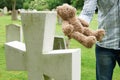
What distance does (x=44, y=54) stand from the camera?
2848 millimetres

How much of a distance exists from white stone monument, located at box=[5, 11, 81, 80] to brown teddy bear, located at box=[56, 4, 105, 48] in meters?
0.09

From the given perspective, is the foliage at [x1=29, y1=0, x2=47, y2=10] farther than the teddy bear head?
Yes

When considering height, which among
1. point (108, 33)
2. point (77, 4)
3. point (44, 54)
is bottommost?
point (44, 54)

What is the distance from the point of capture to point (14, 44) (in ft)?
10.8

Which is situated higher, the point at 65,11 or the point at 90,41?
the point at 65,11

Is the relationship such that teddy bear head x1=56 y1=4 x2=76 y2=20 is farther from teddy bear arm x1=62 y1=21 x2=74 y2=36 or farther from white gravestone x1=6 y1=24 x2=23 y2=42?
white gravestone x1=6 y1=24 x2=23 y2=42

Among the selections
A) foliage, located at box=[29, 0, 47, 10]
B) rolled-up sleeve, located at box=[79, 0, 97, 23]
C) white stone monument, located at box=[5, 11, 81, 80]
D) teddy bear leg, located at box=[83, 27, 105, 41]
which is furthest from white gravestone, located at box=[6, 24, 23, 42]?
foliage, located at box=[29, 0, 47, 10]

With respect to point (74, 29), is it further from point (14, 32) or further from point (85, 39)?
point (14, 32)

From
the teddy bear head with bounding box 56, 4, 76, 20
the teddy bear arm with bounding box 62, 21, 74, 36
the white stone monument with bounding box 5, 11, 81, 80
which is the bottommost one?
the white stone monument with bounding box 5, 11, 81, 80

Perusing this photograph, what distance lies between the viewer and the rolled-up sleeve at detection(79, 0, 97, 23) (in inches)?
121

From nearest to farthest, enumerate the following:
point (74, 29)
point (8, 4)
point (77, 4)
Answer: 1. point (74, 29)
2. point (77, 4)
3. point (8, 4)

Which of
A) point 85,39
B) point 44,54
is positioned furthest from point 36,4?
point 85,39

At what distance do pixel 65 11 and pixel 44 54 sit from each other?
0.39 metres

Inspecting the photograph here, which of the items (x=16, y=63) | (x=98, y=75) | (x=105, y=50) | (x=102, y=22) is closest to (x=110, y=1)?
(x=102, y=22)
